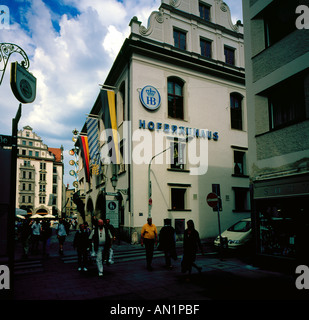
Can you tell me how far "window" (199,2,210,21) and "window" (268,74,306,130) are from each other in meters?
15.6

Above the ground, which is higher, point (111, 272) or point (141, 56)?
point (141, 56)

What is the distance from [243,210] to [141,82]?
12.1 metres

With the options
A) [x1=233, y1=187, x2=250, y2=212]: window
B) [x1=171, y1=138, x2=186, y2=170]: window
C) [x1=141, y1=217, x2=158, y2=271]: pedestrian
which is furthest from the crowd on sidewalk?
[x1=233, y1=187, x2=250, y2=212]: window

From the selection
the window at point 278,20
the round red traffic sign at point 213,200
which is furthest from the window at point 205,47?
the round red traffic sign at point 213,200

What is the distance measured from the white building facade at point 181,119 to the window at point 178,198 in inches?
2.7

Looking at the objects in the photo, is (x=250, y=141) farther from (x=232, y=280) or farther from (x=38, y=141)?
(x=38, y=141)

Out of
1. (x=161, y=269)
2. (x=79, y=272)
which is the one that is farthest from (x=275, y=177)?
(x=79, y=272)

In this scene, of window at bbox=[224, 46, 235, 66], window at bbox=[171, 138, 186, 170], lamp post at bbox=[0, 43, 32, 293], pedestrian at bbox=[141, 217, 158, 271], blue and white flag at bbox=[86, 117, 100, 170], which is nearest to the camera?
lamp post at bbox=[0, 43, 32, 293]

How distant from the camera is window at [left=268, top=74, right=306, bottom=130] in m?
9.29

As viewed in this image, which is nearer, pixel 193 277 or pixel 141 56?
pixel 193 277

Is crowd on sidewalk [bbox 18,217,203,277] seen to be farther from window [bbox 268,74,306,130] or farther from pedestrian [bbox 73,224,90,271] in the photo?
window [bbox 268,74,306,130]

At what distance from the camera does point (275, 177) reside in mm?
9461

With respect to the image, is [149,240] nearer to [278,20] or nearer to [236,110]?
[278,20]

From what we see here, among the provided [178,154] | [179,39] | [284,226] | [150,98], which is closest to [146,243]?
[284,226]
